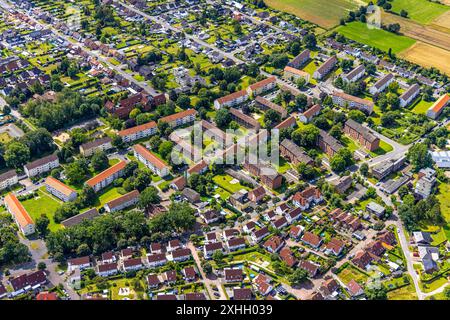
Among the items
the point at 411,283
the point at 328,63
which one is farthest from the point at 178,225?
the point at 328,63

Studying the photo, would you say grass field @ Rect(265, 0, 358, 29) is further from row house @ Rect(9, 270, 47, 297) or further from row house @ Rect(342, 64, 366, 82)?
row house @ Rect(9, 270, 47, 297)

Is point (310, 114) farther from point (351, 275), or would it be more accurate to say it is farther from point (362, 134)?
point (351, 275)

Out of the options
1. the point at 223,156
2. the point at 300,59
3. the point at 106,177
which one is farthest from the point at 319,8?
the point at 106,177

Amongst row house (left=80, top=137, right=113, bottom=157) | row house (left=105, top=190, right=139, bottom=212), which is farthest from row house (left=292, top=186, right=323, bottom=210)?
row house (left=80, top=137, right=113, bottom=157)

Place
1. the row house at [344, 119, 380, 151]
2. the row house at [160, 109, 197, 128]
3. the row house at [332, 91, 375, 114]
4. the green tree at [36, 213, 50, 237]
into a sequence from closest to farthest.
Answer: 1. the green tree at [36, 213, 50, 237]
2. the row house at [344, 119, 380, 151]
3. the row house at [160, 109, 197, 128]
4. the row house at [332, 91, 375, 114]

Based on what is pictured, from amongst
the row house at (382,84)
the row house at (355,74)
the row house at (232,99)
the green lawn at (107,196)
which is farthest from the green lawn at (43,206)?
the row house at (382,84)

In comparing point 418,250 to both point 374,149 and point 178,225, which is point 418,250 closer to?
point 374,149
